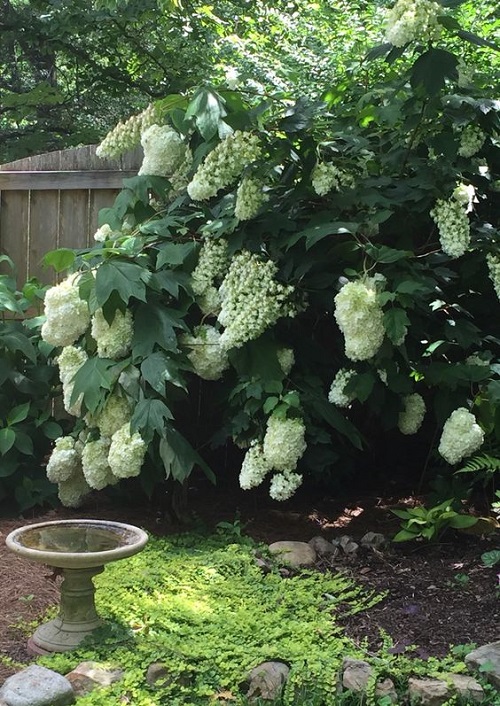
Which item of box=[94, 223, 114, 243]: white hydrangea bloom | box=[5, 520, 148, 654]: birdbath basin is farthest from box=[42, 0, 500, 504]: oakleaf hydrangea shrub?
box=[5, 520, 148, 654]: birdbath basin

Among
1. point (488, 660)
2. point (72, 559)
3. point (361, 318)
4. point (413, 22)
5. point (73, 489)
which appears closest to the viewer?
point (488, 660)

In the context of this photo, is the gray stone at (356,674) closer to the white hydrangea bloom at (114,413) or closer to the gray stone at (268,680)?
the gray stone at (268,680)

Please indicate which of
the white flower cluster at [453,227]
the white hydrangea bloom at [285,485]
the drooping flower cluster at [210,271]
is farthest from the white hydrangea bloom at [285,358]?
the white flower cluster at [453,227]

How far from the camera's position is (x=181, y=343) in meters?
3.98

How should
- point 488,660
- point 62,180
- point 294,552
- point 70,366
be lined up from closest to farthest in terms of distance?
point 488,660, point 294,552, point 70,366, point 62,180

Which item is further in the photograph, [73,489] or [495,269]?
[73,489]

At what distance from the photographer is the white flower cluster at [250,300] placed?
12.3ft

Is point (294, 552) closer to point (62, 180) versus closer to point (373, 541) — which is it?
point (373, 541)

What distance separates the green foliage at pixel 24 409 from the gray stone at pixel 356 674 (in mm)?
2191

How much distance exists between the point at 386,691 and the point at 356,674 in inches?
4.1

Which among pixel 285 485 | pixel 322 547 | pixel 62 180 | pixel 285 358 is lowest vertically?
pixel 322 547

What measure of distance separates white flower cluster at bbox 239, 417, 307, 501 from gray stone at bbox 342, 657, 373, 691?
113 cm

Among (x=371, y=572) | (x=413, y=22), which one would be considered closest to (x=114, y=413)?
(x=371, y=572)

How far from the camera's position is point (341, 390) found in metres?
3.82
